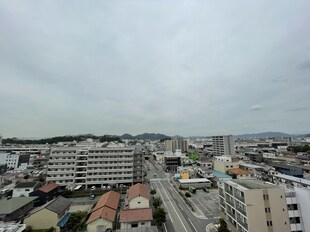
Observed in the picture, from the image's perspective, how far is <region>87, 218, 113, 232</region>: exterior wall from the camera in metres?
21.6

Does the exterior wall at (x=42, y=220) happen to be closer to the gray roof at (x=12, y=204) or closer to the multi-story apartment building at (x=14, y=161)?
the gray roof at (x=12, y=204)

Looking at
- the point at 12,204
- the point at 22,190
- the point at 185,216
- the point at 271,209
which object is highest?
the point at 271,209

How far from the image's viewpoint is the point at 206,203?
32.3 m

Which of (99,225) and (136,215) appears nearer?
(99,225)

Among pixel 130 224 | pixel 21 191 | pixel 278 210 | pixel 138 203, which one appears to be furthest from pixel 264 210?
pixel 21 191

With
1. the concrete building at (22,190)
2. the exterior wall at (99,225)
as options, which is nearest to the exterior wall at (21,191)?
the concrete building at (22,190)

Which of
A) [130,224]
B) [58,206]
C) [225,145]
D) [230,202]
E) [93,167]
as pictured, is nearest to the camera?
[130,224]

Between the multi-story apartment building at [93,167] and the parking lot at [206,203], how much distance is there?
50.1 ft

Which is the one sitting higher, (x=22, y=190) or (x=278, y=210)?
(x=278, y=210)

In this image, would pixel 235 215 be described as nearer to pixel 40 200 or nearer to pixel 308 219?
pixel 308 219

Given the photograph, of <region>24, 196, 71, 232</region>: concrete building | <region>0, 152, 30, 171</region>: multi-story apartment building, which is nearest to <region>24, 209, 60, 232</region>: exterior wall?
<region>24, 196, 71, 232</region>: concrete building

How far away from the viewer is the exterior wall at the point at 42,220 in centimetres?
2292

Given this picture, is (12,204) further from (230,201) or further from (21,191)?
(230,201)

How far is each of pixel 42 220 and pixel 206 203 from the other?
2544cm
